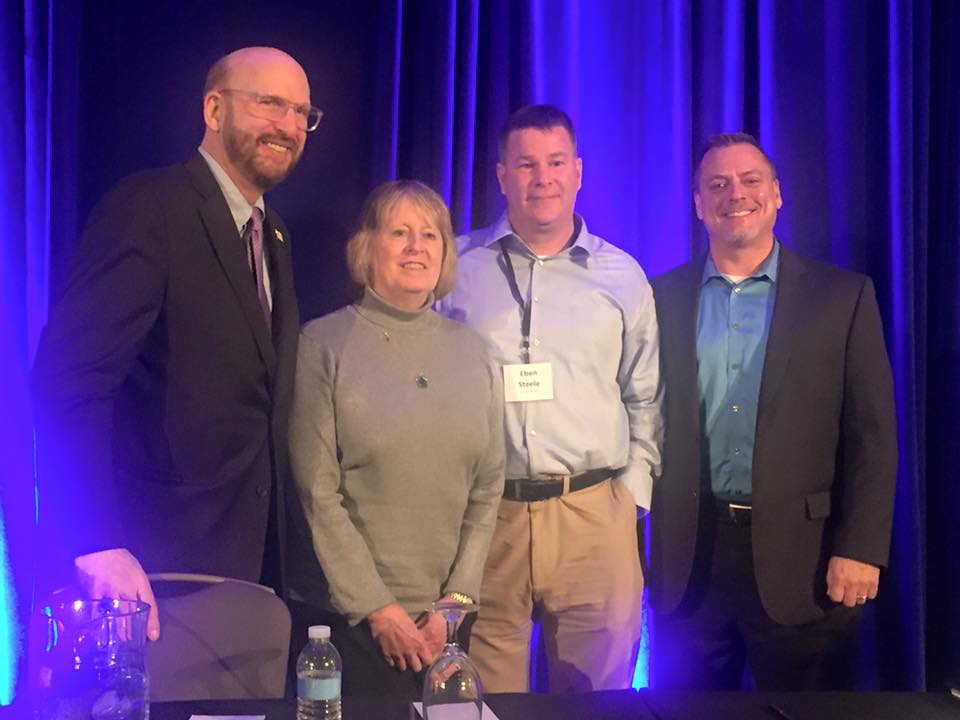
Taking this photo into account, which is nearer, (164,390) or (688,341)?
(164,390)

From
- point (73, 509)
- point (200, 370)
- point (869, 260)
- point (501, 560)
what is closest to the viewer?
point (73, 509)

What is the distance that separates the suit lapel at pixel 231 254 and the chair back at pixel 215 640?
1.65 ft

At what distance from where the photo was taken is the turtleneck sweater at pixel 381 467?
2.31m

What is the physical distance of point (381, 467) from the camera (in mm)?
2354

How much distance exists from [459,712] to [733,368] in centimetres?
157

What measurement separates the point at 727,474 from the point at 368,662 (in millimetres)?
1140

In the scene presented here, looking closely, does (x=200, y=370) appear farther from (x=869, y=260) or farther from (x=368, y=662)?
(x=869, y=260)

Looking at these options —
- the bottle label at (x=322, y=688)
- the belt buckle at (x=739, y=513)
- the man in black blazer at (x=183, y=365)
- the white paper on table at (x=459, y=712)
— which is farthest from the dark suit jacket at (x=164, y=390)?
the belt buckle at (x=739, y=513)

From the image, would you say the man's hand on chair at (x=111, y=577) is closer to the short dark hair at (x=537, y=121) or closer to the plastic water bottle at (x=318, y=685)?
the plastic water bottle at (x=318, y=685)

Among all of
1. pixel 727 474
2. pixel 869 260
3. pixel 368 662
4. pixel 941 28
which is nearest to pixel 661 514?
pixel 727 474

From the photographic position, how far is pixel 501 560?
2.75 metres

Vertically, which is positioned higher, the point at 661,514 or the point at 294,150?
the point at 294,150

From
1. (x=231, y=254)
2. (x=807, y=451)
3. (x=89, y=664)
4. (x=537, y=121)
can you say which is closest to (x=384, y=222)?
(x=231, y=254)

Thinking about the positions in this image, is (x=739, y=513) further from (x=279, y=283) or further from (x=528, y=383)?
(x=279, y=283)
